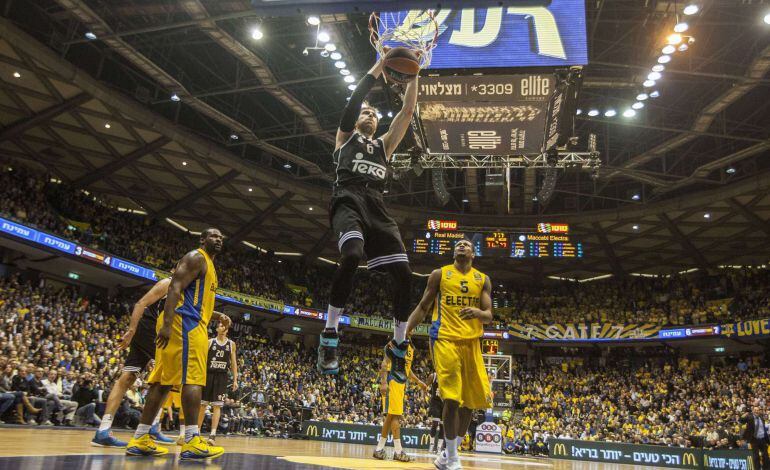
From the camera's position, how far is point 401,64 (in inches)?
199

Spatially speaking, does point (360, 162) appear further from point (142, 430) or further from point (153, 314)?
point (153, 314)

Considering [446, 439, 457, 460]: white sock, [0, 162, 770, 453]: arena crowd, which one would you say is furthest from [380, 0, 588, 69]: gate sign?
[0, 162, 770, 453]: arena crowd

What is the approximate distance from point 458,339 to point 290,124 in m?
21.0

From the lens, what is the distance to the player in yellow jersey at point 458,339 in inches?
248

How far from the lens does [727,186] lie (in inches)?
Result: 1065

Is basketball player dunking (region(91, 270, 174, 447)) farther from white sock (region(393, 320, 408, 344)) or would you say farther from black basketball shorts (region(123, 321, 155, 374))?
white sock (region(393, 320, 408, 344))

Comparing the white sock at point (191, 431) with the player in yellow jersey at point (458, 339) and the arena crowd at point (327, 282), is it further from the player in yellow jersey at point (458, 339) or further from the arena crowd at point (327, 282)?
the arena crowd at point (327, 282)

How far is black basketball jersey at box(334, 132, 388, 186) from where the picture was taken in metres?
4.98

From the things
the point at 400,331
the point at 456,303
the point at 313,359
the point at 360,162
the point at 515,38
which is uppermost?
the point at 515,38

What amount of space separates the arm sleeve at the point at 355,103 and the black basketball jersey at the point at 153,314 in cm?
440

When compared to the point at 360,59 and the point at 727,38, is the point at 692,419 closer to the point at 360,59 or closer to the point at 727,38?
the point at 727,38

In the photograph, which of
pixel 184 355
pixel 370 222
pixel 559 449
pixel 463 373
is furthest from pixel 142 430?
Result: pixel 559 449

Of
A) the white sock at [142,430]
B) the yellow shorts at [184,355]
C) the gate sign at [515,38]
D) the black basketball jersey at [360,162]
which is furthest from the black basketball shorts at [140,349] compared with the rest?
the gate sign at [515,38]

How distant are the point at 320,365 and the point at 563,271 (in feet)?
125
